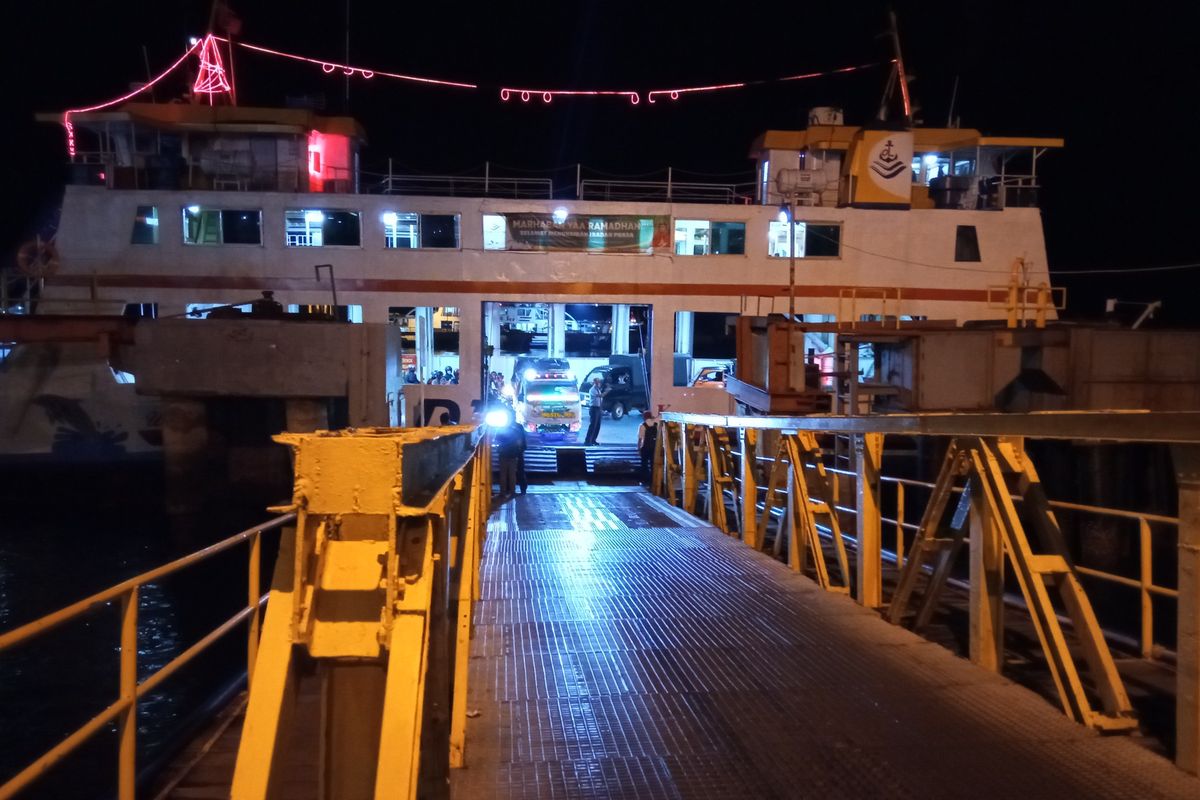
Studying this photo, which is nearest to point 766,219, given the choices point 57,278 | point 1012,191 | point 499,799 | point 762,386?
point 1012,191

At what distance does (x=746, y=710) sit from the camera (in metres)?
4.25

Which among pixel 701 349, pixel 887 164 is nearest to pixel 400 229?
pixel 701 349

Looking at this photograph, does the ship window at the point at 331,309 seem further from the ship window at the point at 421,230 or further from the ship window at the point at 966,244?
the ship window at the point at 966,244

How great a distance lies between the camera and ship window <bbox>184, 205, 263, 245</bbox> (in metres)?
25.0

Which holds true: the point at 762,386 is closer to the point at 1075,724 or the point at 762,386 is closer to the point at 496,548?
the point at 496,548

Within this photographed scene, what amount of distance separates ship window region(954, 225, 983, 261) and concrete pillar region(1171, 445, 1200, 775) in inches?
967

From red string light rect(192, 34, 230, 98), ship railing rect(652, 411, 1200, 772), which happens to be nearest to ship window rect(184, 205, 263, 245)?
red string light rect(192, 34, 230, 98)

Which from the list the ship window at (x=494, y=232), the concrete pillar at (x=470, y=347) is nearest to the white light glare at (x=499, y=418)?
the concrete pillar at (x=470, y=347)

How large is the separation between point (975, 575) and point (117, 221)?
26000 mm

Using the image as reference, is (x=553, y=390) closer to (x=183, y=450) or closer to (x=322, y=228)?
(x=322, y=228)

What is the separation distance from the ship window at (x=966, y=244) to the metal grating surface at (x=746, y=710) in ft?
72.8

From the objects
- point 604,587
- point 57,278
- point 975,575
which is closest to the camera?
point 975,575

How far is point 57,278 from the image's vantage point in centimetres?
2439

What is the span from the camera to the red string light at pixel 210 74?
26.7 metres
